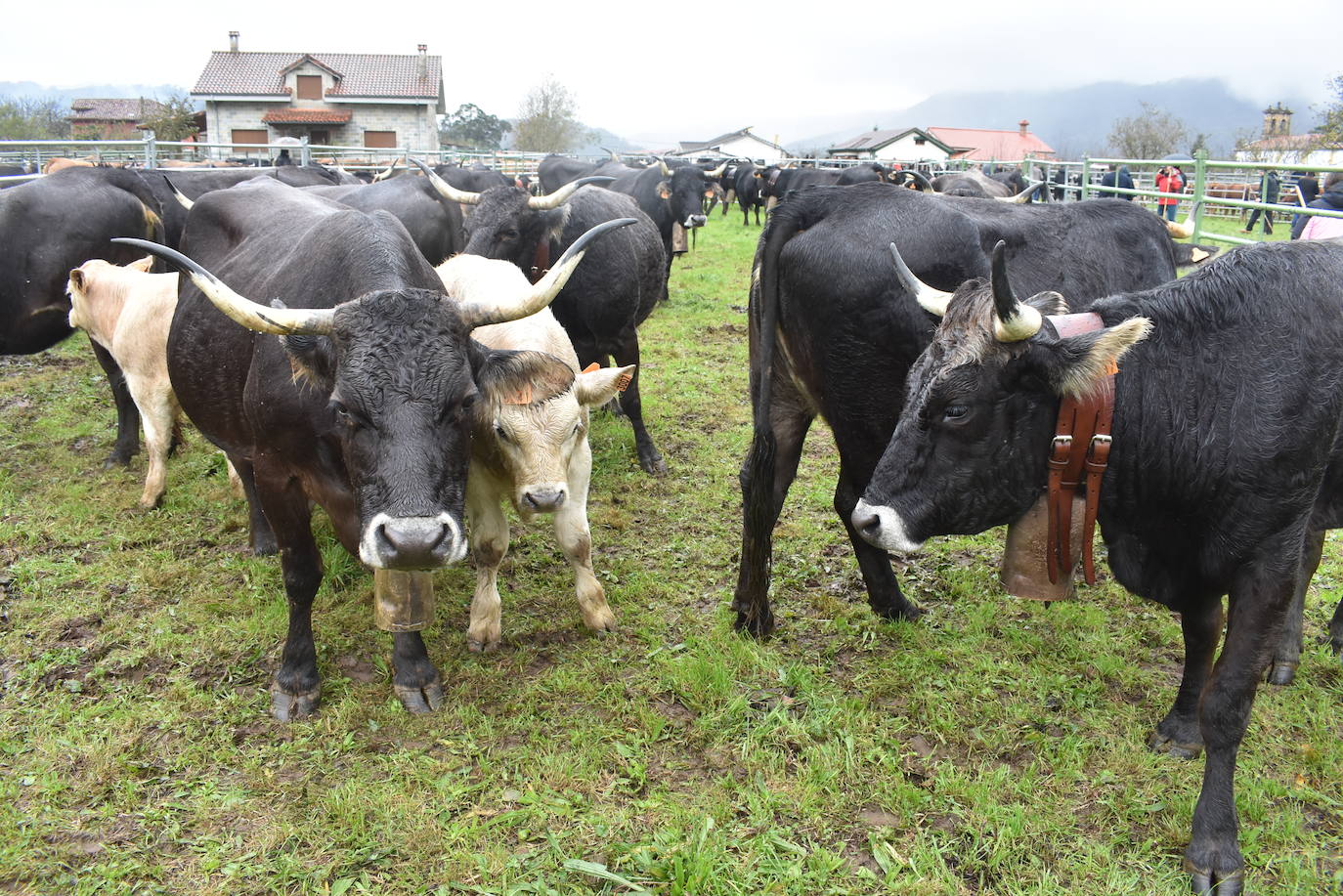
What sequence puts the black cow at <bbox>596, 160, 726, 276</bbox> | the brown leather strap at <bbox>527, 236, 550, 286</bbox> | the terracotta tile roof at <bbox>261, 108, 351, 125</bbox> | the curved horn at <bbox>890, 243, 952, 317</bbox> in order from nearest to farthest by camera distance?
the curved horn at <bbox>890, 243, 952, 317</bbox> < the brown leather strap at <bbox>527, 236, 550, 286</bbox> < the black cow at <bbox>596, 160, 726, 276</bbox> < the terracotta tile roof at <bbox>261, 108, 351, 125</bbox>

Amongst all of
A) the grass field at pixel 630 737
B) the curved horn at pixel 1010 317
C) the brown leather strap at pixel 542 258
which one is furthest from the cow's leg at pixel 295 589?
the brown leather strap at pixel 542 258

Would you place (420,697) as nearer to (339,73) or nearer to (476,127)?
(339,73)

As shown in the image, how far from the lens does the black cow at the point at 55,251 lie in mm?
6688

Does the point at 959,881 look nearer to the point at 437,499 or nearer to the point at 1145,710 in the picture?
the point at 1145,710

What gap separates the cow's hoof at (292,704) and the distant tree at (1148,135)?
180 feet

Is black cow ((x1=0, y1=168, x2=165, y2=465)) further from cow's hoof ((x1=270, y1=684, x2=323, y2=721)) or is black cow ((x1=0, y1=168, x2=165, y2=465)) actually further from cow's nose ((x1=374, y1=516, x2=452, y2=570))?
cow's nose ((x1=374, y1=516, x2=452, y2=570))

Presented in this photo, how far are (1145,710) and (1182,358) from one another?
1634mm

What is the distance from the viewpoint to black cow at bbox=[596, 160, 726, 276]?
44.9 ft

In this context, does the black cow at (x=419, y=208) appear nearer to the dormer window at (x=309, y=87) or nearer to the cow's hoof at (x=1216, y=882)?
the cow's hoof at (x=1216, y=882)

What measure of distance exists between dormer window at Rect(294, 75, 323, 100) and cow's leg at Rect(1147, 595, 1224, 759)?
60.7 m

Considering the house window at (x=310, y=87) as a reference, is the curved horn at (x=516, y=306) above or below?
below

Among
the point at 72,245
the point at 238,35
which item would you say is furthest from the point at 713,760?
the point at 238,35

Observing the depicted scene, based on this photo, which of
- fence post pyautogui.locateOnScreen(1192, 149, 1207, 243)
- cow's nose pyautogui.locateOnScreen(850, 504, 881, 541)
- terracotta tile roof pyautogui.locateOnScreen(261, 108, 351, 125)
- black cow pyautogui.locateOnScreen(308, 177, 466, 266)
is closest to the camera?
cow's nose pyautogui.locateOnScreen(850, 504, 881, 541)

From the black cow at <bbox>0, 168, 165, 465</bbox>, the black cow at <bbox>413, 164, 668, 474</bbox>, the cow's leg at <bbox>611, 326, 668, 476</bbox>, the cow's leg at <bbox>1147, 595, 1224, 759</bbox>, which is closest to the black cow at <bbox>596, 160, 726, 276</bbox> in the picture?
the black cow at <bbox>413, 164, 668, 474</bbox>
